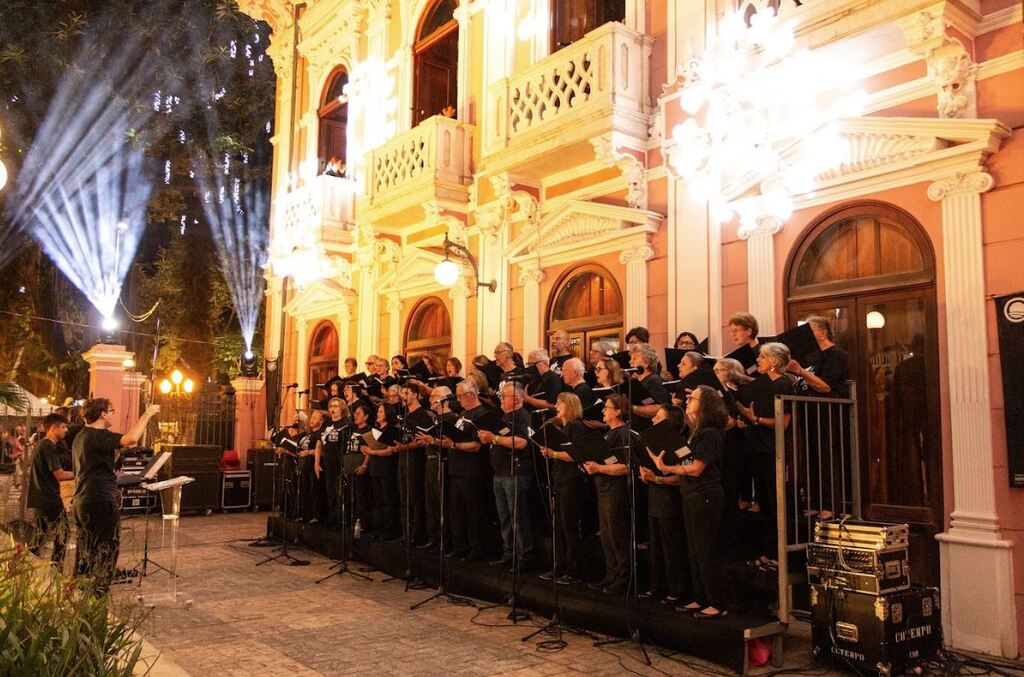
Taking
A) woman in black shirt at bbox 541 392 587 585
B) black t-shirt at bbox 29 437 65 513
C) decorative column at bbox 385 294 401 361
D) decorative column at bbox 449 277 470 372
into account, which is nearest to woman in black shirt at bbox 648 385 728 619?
woman in black shirt at bbox 541 392 587 585

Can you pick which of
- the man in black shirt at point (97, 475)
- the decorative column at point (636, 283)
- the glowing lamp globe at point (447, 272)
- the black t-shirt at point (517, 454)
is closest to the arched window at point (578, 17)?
the glowing lamp globe at point (447, 272)

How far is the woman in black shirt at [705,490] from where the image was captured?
6438 mm

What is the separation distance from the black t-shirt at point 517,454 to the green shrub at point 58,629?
408 centimetres

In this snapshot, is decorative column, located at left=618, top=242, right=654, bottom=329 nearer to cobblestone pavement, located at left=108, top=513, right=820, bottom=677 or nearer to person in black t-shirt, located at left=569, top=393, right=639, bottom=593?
person in black t-shirt, located at left=569, top=393, right=639, bottom=593

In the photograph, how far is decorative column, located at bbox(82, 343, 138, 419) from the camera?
18.7m

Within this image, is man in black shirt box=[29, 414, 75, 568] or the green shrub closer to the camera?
the green shrub

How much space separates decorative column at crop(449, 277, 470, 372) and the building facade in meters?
0.03

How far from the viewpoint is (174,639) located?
23.4 ft

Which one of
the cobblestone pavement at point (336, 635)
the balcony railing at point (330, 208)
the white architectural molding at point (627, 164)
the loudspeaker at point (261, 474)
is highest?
the balcony railing at point (330, 208)

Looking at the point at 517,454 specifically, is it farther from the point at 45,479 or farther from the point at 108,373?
the point at 108,373

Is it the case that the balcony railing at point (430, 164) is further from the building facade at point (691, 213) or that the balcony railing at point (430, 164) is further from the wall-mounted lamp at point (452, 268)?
the wall-mounted lamp at point (452, 268)

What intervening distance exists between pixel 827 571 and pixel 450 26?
10.5m

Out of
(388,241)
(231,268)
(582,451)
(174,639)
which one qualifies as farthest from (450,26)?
(231,268)

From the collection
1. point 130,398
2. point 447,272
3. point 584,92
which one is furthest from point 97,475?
point 130,398
